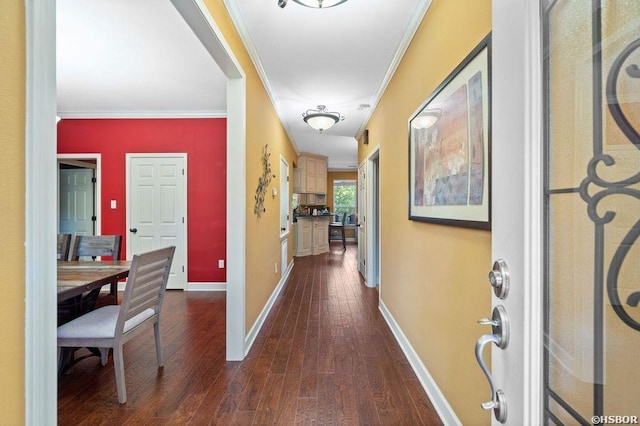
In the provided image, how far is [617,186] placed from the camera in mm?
489

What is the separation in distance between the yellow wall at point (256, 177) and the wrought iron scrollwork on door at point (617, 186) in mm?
1891

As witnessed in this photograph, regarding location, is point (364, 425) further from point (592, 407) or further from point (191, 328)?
point (191, 328)

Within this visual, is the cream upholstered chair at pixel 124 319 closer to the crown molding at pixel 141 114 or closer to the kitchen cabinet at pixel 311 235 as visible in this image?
the crown molding at pixel 141 114

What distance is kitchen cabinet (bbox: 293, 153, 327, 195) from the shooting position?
697 centimetres

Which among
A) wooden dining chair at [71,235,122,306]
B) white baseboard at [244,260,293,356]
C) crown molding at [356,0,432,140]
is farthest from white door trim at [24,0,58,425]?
wooden dining chair at [71,235,122,306]

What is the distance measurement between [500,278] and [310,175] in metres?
6.65

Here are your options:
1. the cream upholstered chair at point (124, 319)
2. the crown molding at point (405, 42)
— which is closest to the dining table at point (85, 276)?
the cream upholstered chair at point (124, 319)

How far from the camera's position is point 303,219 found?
7.12 metres

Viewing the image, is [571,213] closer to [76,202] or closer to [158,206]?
[158,206]

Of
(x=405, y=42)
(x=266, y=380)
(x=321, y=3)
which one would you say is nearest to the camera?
(x=321, y=3)

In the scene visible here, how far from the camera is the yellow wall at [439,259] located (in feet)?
4.28

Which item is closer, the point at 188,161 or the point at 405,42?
the point at 405,42

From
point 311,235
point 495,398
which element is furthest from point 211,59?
point 311,235

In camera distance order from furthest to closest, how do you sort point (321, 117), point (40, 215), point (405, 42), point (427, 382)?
point (321, 117)
point (405, 42)
point (427, 382)
point (40, 215)
